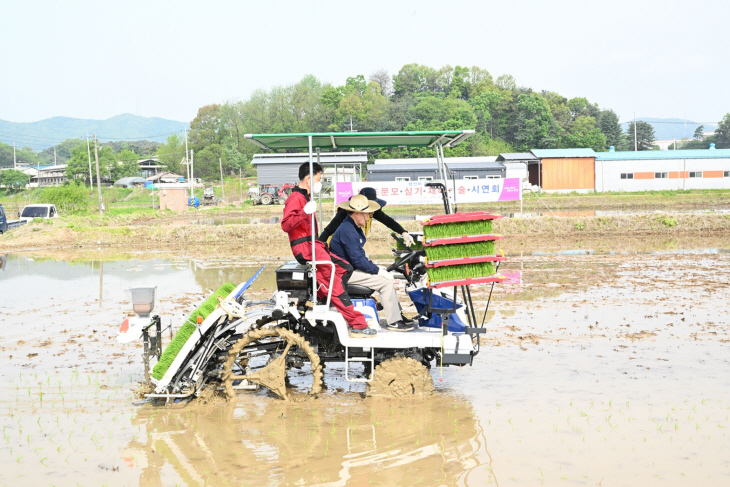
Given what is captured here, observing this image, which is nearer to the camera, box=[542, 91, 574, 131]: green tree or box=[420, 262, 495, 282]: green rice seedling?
box=[420, 262, 495, 282]: green rice seedling

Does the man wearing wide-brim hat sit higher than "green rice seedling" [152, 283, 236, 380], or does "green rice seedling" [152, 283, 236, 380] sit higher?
the man wearing wide-brim hat

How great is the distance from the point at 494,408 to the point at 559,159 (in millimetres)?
43560

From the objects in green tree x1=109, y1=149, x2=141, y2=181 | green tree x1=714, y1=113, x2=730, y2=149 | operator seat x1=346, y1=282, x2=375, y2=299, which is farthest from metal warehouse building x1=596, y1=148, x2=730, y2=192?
green tree x1=109, y1=149, x2=141, y2=181

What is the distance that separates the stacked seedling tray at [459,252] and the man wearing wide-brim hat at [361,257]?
0.65 meters

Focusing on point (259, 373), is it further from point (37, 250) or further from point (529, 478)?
point (37, 250)

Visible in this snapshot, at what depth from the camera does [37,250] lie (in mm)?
21359

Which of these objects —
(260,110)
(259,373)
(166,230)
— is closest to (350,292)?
(259,373)

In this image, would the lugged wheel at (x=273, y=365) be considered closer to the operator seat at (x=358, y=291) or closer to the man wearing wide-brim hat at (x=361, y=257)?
the man wearing wide-brim hat at (x=361, y=257)

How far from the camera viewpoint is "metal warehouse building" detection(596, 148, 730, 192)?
4525 centimetres

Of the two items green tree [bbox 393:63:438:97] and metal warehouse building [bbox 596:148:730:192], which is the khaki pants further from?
green tree [bbox 393:63:438:97]

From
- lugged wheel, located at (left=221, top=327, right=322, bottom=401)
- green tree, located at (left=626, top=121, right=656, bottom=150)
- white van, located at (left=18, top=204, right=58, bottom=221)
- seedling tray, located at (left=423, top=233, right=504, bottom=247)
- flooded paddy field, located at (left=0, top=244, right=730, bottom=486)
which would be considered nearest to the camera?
flooded paddy field, located at (left=0, top=244, right=730, bottom=486)

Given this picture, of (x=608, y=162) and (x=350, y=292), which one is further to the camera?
(x=608, y=162)

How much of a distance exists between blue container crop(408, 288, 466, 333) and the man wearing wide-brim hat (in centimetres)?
39

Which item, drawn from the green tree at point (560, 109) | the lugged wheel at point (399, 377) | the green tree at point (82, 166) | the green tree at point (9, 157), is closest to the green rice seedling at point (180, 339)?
the lugged wheel at point (399, 377)
